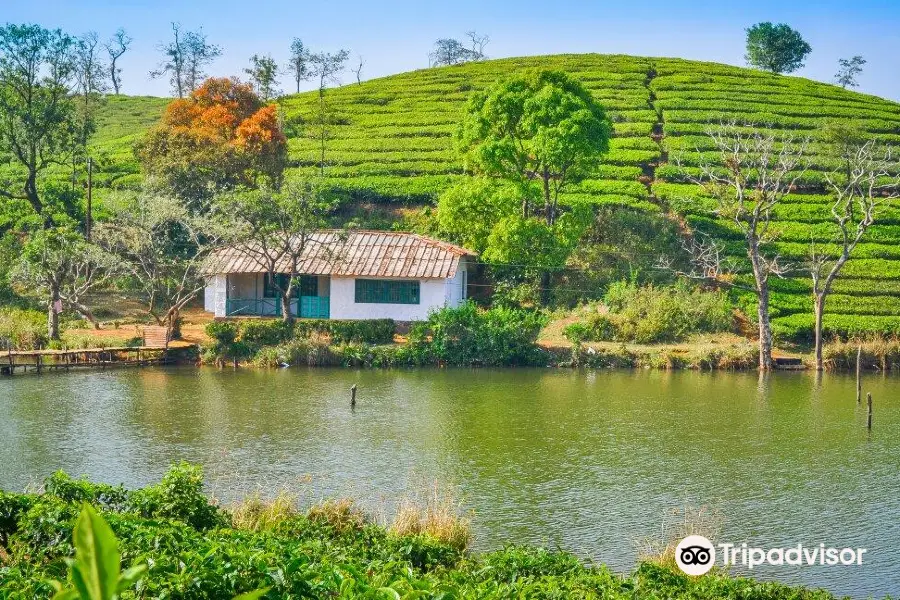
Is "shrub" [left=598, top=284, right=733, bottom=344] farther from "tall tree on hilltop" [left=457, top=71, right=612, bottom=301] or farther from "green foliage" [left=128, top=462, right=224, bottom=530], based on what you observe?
"green foliage" [left=128, top=462, right=224, bottom=530]

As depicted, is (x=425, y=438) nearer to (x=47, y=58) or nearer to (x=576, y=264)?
(x=576, y=264)

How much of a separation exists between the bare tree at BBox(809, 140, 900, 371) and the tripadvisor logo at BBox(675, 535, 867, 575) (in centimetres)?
2609

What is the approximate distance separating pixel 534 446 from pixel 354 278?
2263cm

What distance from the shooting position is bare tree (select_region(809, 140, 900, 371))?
4194cm

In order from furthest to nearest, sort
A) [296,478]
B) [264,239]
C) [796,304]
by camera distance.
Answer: [796,304]
[264,239]
[296,478]

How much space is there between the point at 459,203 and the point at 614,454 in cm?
2587

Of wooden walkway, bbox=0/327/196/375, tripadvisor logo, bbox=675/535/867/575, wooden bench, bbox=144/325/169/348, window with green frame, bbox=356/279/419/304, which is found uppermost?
window with green frame, bbox=356/279/419/304

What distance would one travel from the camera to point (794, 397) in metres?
34.3

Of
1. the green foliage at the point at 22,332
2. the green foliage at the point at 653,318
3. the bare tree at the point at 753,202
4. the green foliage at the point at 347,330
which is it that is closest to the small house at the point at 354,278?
the green foliage at the point at 347,330

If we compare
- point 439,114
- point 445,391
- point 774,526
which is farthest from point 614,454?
point 439,114

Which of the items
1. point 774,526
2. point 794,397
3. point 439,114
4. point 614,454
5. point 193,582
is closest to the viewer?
point 193,582

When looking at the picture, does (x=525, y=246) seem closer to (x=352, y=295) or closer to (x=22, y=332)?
(x=352, y=295)

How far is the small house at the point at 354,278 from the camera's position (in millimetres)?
46375

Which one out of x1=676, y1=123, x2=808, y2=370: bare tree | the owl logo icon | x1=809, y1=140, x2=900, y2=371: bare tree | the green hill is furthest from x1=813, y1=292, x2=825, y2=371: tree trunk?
the owl logo icon
